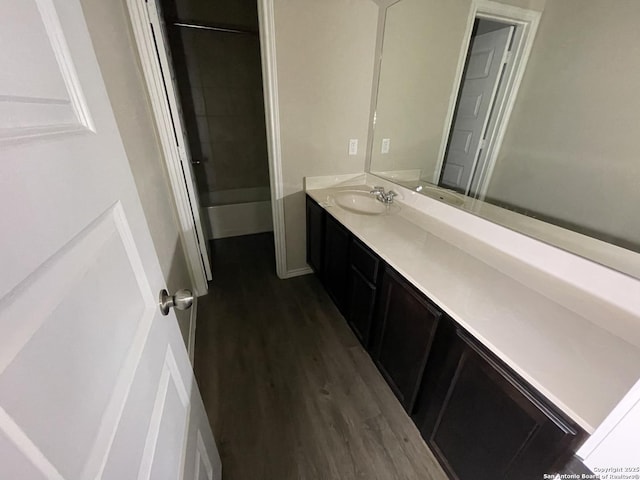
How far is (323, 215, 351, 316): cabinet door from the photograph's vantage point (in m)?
1.72

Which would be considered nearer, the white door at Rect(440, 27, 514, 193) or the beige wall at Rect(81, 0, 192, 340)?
the beige wall at Rect(81, 0, 192, 340)

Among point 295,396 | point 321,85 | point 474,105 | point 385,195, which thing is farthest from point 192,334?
point 474,105

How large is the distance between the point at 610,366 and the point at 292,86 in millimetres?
2022

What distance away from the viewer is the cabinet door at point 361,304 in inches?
58.9

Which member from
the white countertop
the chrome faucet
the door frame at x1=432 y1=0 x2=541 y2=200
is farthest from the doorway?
the white countertop

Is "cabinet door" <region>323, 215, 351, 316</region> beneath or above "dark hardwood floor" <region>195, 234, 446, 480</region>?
above

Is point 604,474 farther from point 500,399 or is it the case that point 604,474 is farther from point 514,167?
point 514,167

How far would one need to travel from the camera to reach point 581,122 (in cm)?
115

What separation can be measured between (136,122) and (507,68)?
1.87 metres

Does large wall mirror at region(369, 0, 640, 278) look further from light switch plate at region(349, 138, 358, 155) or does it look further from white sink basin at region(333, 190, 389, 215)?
light switch plate at region(349, 138, 358, 155)

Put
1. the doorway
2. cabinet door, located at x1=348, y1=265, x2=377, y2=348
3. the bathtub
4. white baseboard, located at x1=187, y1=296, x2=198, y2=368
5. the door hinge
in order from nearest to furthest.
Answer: the door hinge → cabinet door, located at x1=348, y1=265, x2=377, y2=348 → white baseboard, located at x1=187, y1=296, x2=198, y2=368 → the doorway → the bathtub

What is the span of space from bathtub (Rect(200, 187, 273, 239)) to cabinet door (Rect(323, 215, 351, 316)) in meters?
1.51

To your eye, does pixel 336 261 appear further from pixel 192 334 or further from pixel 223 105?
pixel 223 105

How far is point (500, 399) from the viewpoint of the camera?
32.1 inches
